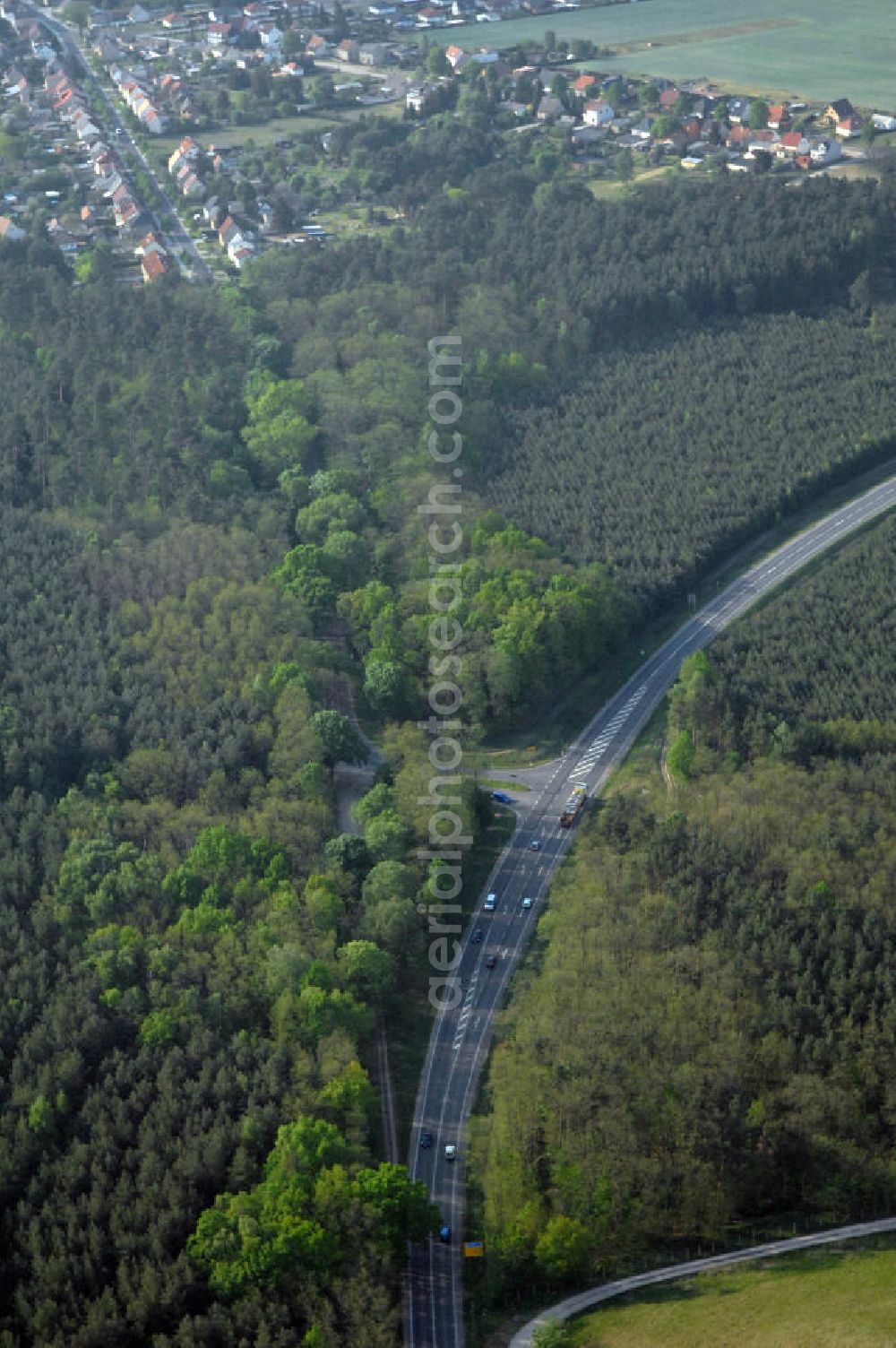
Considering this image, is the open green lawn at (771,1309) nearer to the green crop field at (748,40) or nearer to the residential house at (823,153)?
the residential house at (823,153)

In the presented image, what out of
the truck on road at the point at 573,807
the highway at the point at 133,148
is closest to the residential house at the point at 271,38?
the highway at the point at 133,148

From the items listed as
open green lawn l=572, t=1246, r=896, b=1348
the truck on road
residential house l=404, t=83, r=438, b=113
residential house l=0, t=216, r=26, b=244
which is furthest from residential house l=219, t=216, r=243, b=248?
open green lawn l=572, t=1246, r=896, b=1348

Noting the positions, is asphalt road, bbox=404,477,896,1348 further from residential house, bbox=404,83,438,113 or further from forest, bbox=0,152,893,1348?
residential house, bbox=404,83,438,113

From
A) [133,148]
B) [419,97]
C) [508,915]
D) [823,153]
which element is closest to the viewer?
[508,915]

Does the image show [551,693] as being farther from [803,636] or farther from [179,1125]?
[179,1125]

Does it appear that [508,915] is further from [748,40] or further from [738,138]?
[748,40]

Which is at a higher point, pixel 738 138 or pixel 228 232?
Result: pixel 738 138

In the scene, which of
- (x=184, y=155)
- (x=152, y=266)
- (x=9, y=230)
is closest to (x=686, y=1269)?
(x=152, y=266)
